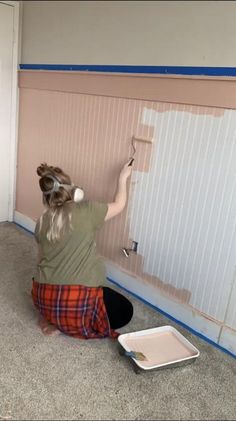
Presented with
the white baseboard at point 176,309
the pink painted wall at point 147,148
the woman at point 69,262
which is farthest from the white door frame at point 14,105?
the woman at point 69,262

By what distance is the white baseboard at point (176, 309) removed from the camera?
5.87 feet

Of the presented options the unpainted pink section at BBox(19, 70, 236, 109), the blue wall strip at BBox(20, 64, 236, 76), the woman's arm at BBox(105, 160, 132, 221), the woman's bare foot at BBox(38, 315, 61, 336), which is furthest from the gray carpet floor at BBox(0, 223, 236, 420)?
the blue wall strip at BBox(20, 64, 236, 76)

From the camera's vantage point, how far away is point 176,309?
1977 millimetres

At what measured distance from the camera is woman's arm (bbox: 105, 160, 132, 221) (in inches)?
69.8

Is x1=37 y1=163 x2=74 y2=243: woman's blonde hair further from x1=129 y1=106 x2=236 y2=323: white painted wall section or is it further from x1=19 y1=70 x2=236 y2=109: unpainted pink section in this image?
x1=19 y1=70 x2=236 y2=109: unpainted pink section

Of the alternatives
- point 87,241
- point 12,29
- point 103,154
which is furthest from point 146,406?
point 12,29

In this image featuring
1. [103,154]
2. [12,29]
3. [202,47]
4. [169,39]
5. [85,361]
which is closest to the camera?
[85,361]

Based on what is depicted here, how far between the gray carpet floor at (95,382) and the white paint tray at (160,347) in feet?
0.15

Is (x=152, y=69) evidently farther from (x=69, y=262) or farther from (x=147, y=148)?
(x=69, y=262)

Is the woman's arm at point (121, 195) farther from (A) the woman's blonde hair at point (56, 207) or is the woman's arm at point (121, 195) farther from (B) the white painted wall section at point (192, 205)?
(A) the woman's blonde hair at point (56, 207)

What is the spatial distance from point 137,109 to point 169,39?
356 mm

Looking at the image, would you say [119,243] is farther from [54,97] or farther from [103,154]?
[54,97]

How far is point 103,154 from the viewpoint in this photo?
7.25 feet

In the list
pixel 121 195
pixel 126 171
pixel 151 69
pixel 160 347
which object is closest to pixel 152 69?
pixel 151 69
